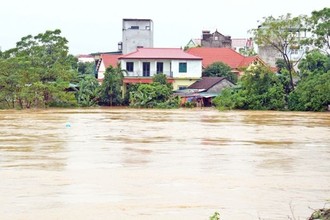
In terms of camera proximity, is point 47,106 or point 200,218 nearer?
point 200,218

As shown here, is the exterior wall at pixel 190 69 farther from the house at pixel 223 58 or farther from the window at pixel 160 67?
the house at pixel 223 58

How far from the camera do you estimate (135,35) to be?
2422 inches

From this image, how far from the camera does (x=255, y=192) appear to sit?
10.4 metres

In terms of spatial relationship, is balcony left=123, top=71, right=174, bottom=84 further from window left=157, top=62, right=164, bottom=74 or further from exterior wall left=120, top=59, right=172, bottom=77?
window left=157, top=62, right=164, bottom=74

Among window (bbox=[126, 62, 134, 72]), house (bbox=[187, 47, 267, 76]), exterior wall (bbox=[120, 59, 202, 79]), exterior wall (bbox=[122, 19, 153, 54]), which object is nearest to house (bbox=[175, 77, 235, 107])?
exterior wall (bbox=[120, 59, 202, 79])

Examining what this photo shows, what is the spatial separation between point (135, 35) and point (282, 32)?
21990 millimetres

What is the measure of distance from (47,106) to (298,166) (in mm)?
31505

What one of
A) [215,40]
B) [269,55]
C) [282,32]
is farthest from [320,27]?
[215,40]

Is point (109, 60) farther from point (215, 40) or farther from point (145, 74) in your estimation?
point (215, 40)

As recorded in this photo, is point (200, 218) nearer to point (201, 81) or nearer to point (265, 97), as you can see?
point (265, 97)

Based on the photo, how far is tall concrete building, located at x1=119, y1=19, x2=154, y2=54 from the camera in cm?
6141

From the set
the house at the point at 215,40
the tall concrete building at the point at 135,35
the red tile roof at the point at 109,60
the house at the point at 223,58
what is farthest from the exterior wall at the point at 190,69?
the house at the point at 215,40

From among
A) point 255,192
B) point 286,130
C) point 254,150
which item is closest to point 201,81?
point 286,130

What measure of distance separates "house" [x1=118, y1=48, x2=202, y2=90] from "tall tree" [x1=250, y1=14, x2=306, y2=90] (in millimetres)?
7456
